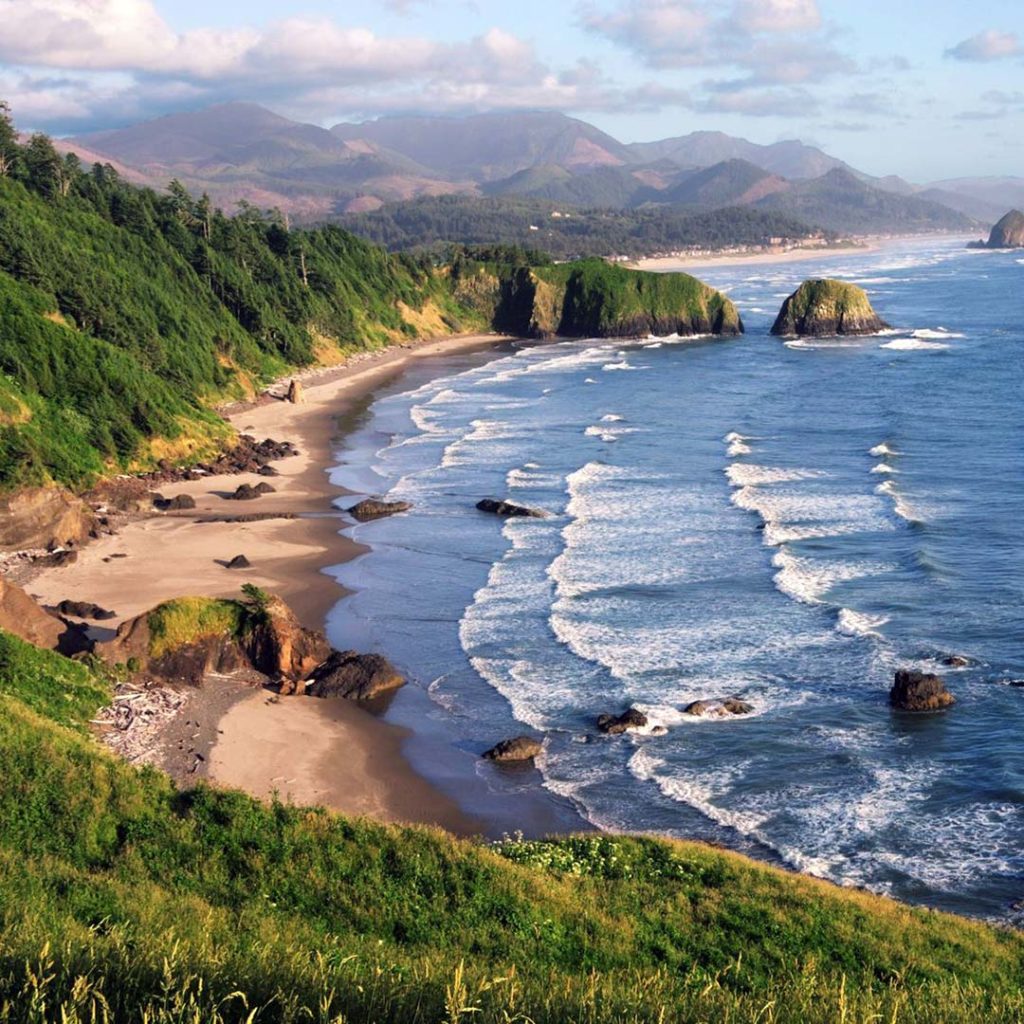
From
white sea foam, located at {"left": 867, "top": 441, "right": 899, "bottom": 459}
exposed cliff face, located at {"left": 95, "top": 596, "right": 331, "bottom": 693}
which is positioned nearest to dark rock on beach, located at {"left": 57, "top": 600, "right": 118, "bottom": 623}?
exposed cliff face, located at {"left": 95, "top": 596, "right": 331, "bottom": 693}

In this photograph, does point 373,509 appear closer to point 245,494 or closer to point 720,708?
point 245,494

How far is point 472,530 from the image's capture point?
4922 centimetres

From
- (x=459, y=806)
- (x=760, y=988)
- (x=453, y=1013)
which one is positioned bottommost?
(x=459, y=806)

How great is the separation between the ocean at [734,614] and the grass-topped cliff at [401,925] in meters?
4.66

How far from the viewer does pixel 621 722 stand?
29766mm

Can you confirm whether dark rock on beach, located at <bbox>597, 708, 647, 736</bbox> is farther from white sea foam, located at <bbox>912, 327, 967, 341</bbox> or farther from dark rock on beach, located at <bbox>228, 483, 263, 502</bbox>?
white sea foam, located at <bbox>912, 327, 967, 341</bbox>

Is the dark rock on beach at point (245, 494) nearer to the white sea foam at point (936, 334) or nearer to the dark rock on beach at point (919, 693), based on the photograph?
the dark rock on beach at point (919, 693)

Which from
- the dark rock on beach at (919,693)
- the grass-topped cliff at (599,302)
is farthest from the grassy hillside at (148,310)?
the dark rock on beach at (919,693)

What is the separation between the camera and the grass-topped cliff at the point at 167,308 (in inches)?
2146

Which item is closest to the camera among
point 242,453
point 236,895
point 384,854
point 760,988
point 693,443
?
point 760,988

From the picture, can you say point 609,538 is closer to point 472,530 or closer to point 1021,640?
point 472,530

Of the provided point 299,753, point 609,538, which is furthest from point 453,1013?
point 609,538

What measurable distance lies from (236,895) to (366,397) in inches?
2883

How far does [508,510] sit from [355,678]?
19823 mm
